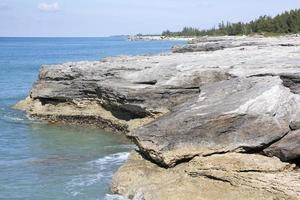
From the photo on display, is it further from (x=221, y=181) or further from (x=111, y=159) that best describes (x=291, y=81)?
(x=111, y=159)

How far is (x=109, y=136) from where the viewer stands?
28.8 metres

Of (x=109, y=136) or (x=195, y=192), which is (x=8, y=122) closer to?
(x=109, y=136)

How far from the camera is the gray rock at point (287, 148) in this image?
16.9m

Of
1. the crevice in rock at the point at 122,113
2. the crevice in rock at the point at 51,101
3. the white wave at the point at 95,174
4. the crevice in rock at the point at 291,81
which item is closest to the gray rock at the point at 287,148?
the crevice in rock at the point at 291,81

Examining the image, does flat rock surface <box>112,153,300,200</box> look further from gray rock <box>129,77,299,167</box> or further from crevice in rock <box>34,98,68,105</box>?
crevice in rock <box>34,98,68,105</box>

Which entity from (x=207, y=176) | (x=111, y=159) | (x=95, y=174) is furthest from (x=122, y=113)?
(x=207, y=176)

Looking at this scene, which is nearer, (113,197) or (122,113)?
(113,197)

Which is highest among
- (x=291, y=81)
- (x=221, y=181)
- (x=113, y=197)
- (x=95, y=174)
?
(x=291, y=81)

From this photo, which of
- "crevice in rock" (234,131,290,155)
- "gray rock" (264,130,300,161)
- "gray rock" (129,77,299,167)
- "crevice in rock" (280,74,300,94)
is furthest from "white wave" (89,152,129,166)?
"gray rock" (264,130,300,161)

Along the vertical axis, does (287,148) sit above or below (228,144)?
below

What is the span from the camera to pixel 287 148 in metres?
17.0

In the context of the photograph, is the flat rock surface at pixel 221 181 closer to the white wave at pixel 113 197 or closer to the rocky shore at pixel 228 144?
the rocky shore at pixel 228 144

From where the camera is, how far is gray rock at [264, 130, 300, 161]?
16.9 m

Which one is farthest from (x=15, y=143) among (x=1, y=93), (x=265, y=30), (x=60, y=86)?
(x=265, y=30)
